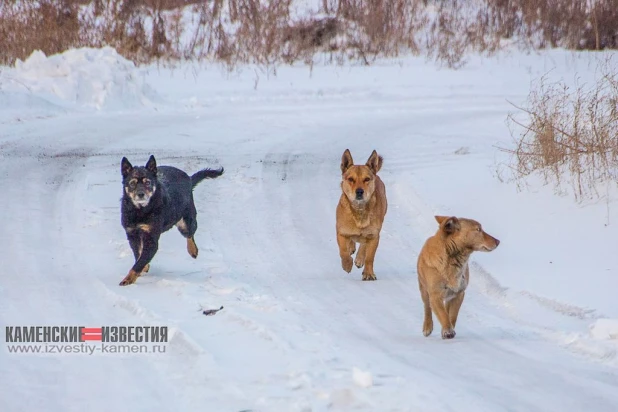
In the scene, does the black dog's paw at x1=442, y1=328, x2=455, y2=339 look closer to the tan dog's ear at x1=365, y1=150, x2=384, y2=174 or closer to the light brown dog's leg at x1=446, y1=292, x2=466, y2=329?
the light brown dog's leg at x1=446, y1=292, x2=466, y2=329

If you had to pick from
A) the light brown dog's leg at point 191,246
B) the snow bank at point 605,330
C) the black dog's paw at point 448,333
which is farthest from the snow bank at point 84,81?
the snow bank at point 605,330

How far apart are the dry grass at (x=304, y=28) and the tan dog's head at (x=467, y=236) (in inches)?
774

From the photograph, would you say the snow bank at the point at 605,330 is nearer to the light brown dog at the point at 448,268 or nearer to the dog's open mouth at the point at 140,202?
the light brown dog at the point at 448,268

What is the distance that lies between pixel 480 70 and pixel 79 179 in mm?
15846

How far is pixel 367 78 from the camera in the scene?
2508 centimetres

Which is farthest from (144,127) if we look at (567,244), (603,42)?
(603,42)

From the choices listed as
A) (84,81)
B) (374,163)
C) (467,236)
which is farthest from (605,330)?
(84,81)

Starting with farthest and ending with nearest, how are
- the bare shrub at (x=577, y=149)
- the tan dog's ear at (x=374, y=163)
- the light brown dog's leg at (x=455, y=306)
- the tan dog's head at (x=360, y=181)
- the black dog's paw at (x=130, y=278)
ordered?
the bare shrub at (x=577, y=149), the tan dog's ear at (x=374, y=163), the tan dog's head at (x=360, y=181), the black dog's paw at (x=130, y=278), the light brown dog's leg at (x=455, y=306)

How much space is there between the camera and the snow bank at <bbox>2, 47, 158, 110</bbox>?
66.9ft

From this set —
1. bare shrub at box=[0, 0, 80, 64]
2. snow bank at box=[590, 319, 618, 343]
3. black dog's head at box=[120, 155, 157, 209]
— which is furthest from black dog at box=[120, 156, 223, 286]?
bare shrub at box=[0, 0, 80, 64]

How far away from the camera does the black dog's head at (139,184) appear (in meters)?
8.98

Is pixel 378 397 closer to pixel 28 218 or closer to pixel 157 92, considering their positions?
pixel 28 218

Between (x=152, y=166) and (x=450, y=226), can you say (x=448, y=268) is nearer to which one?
(x=450, y=226)

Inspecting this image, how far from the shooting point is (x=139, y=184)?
29.6 feet
